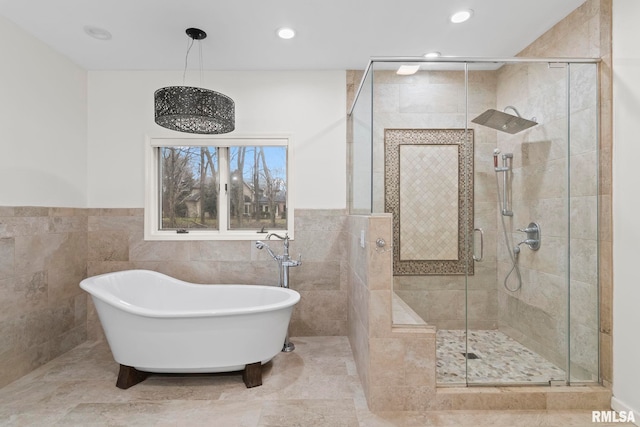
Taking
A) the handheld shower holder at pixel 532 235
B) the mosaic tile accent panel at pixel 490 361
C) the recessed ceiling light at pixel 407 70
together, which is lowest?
the mosaic tile accent panel at pixel 490 361

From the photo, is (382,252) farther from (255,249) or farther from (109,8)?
(109,8)

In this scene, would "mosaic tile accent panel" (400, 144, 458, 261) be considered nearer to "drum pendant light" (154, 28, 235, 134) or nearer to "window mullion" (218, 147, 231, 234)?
"drum pendant light" (154, 28, 235, 134)

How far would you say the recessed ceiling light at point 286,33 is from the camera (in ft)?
7.73

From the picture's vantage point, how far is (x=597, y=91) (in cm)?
199

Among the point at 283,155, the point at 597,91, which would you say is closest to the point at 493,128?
the point at 597,91

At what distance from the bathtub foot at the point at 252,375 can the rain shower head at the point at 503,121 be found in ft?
7.41

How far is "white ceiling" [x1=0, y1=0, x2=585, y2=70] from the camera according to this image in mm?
2092

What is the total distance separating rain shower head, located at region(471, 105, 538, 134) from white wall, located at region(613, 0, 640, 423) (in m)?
0.48

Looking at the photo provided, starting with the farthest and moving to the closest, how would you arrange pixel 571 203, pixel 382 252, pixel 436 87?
pixel 436 87 < pixel 571 203 < pixel 382 252

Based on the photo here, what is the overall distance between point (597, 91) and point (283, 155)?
7.90ft

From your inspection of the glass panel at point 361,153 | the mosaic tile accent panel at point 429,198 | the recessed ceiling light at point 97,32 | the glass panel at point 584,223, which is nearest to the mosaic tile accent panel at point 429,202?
the mosaic tile accent panel at point 429,198

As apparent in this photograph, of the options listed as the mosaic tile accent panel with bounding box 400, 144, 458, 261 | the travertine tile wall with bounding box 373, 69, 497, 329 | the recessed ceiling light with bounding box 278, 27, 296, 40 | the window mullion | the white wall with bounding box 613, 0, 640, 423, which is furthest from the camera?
the window mullion

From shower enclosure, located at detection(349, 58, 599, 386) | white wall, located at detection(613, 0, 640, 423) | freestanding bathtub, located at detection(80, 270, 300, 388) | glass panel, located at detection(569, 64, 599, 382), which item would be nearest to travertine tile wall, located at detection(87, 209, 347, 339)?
freestanding bathtub, located at detection(80, 270, 300, 388)

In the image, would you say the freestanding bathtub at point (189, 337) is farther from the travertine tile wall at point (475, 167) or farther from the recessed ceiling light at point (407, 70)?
the recessed ceiling light at point (407, 70)
